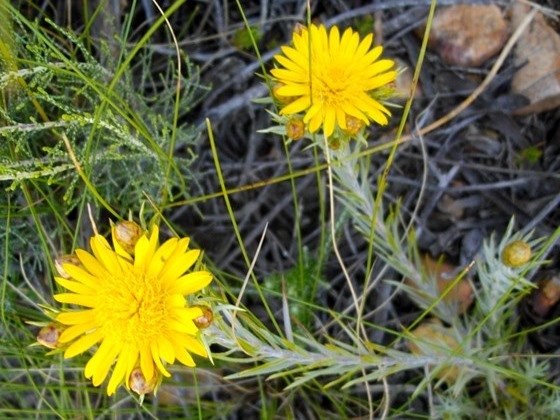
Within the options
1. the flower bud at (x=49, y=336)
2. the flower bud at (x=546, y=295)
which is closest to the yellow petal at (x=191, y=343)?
the flower bud at (x=49, y=336)

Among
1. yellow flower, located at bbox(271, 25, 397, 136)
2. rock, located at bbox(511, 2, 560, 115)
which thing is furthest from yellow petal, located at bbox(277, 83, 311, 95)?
rock, located at bbox(511, 2, 560, 115)

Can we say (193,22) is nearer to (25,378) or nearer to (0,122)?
(0,122)

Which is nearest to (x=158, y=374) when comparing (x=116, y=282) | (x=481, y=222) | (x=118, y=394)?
(x=116, y=282)

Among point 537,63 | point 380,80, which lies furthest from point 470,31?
point 380,80

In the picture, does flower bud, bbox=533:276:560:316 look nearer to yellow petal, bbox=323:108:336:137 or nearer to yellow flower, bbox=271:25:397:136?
yellow flower, bbox=271:25:397:136

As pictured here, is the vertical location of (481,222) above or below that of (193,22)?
below
